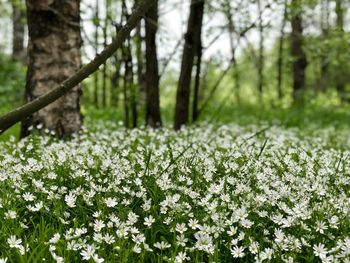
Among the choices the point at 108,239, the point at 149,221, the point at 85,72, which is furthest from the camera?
the point at 85,72

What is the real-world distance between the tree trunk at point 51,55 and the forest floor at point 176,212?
276 centimetres

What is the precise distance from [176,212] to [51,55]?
4.87 metres

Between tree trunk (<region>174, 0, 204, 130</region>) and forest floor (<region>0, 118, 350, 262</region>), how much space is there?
537cm

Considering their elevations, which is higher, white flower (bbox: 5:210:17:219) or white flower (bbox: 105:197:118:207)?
white flower (bbox: 105:197:118:207)

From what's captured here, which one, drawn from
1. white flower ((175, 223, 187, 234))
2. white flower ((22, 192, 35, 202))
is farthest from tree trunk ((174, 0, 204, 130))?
white flower ((175, 223, 187, 234))

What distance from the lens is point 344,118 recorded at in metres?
17.0

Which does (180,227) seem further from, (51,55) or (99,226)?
(51,55)

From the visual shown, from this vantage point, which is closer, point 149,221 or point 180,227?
point 180,227

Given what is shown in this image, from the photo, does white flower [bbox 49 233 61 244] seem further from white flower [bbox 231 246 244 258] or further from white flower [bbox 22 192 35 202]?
white flower [bbox 231 246 244 258]

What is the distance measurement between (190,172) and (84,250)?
1548mm

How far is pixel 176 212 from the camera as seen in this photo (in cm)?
372

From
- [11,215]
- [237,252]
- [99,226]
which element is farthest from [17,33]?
[237,252]

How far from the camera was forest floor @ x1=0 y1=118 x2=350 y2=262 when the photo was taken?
331cm

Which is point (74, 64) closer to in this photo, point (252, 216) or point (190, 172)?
point (190, 172)
